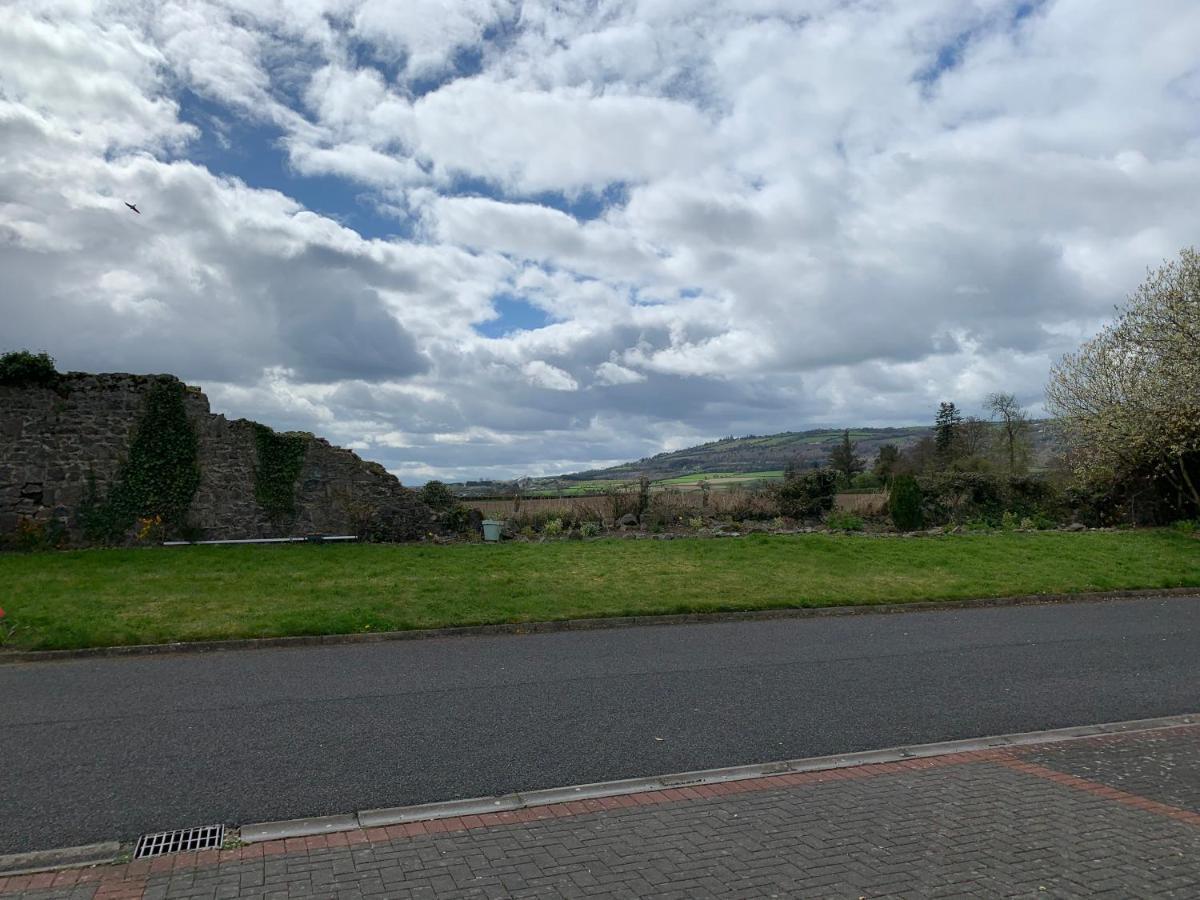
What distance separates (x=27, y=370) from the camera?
56.1 feet

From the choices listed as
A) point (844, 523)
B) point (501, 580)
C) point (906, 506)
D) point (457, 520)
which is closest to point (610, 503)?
point (457, 520)

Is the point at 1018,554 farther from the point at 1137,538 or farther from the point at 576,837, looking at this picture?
the point at 576,837

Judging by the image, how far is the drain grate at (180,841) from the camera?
15.3ft

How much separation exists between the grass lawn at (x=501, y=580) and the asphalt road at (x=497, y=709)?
104 centimetres

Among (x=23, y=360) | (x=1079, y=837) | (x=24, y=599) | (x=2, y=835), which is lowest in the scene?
(x=1079, y=837)

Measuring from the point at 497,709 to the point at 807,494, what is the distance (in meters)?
18.6

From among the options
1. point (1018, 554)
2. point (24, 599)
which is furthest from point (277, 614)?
point (1018, 554)

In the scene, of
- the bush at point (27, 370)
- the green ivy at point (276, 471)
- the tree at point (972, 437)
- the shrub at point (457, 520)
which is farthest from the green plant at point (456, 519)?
the tree at point (972, 437)

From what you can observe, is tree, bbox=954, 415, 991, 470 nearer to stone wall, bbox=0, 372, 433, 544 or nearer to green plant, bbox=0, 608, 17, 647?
stone wall, bbox=0, 372, 433, 544

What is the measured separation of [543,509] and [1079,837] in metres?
18.0

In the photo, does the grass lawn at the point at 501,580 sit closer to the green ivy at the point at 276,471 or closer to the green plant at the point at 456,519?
the green ivy at the point at 276,471

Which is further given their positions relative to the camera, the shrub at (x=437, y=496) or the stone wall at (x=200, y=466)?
the shrub at (x=437, y=496)

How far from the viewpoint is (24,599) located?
1165cm

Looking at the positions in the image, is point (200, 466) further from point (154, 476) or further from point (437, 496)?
point (437, 496)
